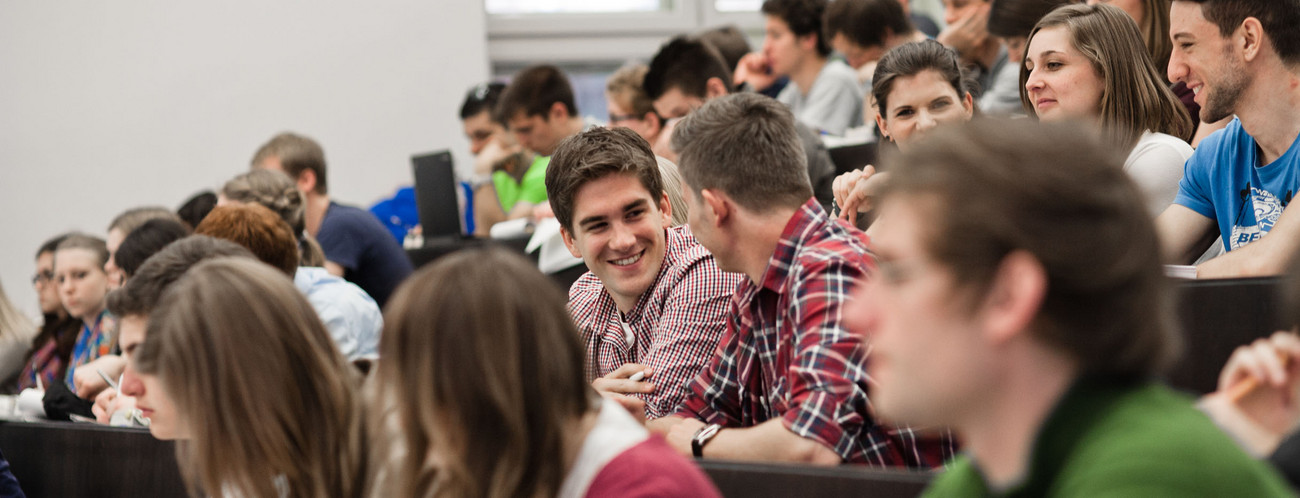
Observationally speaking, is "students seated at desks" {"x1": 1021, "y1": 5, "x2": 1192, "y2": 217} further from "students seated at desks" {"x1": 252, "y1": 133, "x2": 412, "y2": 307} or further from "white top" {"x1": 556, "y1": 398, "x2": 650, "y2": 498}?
"students seated at desks" {"x1": 252, "y1": 133, "x2": 412, "y2": 307}

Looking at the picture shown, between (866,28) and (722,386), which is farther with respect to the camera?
(866,28)

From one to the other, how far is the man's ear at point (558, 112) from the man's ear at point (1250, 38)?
9.57ft

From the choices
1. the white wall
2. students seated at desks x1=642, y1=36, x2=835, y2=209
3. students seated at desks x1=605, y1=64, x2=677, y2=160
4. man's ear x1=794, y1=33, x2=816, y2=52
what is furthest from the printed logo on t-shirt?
the white wall

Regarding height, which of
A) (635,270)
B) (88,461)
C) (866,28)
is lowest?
(88,461)

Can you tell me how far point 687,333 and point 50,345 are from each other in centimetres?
285

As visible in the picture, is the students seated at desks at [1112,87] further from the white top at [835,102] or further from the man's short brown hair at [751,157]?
the white top at [835,102]

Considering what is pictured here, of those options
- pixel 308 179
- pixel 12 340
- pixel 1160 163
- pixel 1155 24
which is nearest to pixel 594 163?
pixel 1160 163

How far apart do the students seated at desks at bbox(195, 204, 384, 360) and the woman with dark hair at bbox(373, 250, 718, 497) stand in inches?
57.7

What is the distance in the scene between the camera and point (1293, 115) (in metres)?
2.14

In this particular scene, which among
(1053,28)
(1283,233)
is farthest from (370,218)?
(1283,233)

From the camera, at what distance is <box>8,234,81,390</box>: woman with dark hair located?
3.91 meters

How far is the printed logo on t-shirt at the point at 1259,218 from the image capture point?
2.17 m

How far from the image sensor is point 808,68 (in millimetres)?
4848

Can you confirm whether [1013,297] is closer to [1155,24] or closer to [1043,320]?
[1043,320]
